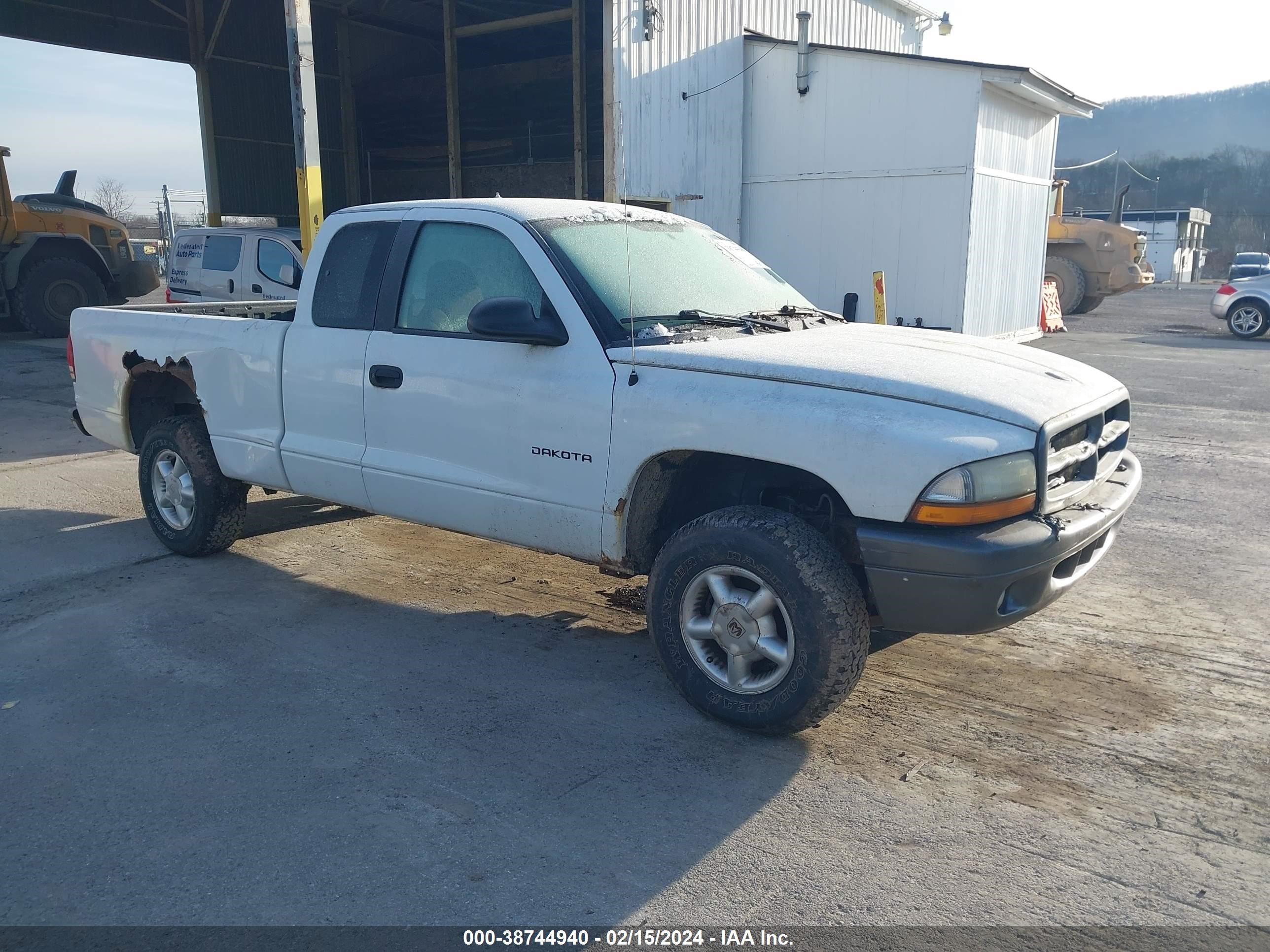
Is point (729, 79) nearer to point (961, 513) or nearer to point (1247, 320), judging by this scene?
point (1247, 320)

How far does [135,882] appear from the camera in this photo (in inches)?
114

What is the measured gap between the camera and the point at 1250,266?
35.8m

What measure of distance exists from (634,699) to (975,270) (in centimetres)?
1231

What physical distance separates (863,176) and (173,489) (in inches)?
448

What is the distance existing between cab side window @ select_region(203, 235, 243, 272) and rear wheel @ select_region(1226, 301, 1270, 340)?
56.6 ft

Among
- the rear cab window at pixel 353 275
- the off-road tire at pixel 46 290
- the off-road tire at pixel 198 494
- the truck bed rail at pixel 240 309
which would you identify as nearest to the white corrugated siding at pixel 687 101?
the truck bed rail at pixel 240 309

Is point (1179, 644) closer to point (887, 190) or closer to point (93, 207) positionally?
point (887, 190)

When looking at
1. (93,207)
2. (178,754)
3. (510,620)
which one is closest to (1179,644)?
(510,620)

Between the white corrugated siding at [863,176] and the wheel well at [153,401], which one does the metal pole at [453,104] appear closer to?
the white corrugated siding at [863,176]

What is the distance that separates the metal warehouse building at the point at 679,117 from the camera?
13.5 metres

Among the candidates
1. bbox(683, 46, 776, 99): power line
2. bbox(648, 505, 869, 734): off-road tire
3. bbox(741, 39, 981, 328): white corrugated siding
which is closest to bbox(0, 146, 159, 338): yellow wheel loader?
bbox(683, 46, 776, 99): power line

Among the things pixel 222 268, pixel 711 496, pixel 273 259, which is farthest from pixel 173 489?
pixel 222 268

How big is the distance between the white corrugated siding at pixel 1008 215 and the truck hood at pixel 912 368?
10744 millimetres

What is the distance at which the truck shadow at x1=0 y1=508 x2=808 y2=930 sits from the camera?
9.46ft
